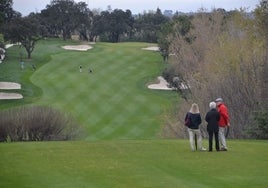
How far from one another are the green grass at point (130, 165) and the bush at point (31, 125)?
5631 mm

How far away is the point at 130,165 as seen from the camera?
18.0 metres

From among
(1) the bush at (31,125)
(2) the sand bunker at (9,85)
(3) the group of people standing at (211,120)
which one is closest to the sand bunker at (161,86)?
(2) the sand bunker at (9,85)

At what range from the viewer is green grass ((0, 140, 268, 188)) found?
15312 millimetres

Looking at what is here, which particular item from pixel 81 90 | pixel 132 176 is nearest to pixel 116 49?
pixel 81 90

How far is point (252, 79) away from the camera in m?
33.4

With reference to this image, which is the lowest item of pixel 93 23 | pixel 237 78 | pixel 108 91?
pixel 108 91

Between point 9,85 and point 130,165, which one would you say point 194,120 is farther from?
point 9,85

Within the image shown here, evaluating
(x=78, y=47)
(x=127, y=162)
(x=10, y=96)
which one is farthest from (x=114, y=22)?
(x=127, y=162)

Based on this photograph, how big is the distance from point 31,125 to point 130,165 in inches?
498

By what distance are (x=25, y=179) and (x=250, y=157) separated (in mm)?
8245

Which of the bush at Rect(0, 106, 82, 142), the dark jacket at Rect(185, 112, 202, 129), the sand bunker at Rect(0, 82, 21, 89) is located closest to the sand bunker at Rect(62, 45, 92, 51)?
the sand bunker at Rect(0, 82, 21, 89)

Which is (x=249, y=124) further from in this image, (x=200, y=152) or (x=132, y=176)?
(x=132, y=176)

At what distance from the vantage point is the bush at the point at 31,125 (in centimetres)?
2931

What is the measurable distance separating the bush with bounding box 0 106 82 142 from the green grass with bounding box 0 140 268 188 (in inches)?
222
